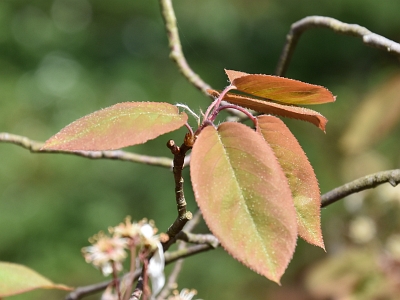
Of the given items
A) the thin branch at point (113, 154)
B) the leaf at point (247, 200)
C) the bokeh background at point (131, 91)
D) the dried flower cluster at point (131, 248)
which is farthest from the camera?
the bokeh background at point (131, 91)

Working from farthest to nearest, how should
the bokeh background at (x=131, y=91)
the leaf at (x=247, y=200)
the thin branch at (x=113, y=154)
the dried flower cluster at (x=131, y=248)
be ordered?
the bokeh background at (x=131, y=91) → the thin branch at (x=113, y=154) → the dried flower cluster at (x=131, y=248) → the leaf at (x=247, y=200)

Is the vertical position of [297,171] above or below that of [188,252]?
above

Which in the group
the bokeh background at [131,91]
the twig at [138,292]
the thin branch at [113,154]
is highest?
the twig at [138,292]

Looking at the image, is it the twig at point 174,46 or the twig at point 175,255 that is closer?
the twig at point 175,255

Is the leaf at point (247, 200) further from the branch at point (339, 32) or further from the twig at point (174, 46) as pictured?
the twig at point (174, 46)

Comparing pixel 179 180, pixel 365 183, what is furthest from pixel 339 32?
pixel 179 180

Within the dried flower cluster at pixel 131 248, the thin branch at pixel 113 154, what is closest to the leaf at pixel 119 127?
the dried flower cluster at pixel 131 248

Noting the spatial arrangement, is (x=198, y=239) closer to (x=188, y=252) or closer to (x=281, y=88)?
(x=188, y=252)
